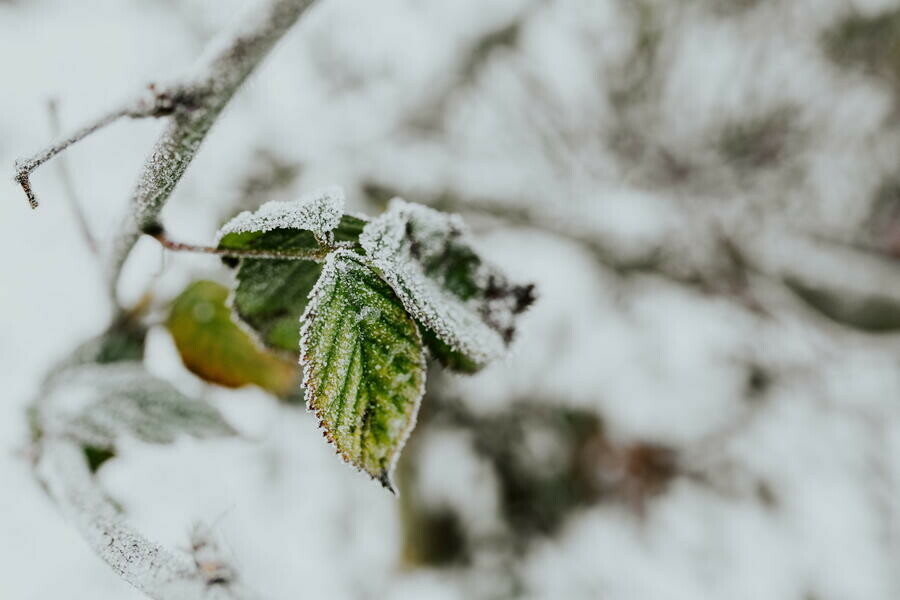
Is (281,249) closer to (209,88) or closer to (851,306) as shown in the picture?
(209,88)

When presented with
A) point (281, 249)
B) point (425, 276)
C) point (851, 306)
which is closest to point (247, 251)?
point (281, 249)

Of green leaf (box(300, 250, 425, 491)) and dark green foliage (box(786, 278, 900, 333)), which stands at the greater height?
green leaf (box(300, 250, 425, 491))

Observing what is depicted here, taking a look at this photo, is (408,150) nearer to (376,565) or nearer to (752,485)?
(376,565)

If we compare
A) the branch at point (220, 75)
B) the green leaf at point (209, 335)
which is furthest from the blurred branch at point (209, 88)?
the green leaf at point (209, 335)

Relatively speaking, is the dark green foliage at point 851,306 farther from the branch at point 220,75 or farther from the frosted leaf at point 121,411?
the branch at point 220,75

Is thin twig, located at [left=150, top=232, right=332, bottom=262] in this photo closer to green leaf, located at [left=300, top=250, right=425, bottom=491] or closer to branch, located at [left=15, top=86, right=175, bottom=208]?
green leaf, located at [left=300, top=250, right=425, bottom=491]

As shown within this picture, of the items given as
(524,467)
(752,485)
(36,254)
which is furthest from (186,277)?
(752,485)

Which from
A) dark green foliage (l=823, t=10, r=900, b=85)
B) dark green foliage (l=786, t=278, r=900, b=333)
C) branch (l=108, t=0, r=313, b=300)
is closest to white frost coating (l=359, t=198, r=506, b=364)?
branch (l=108, t=0, r=313, b=300)
